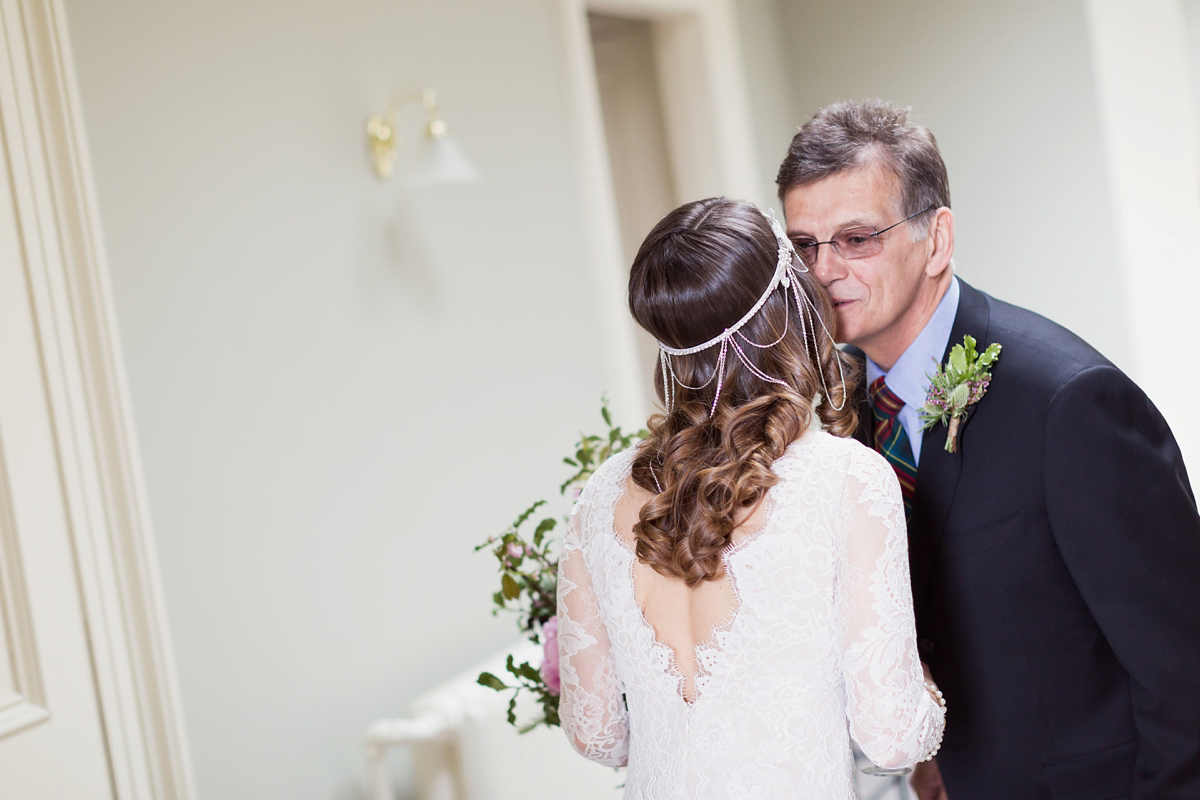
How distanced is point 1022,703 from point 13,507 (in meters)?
1.64

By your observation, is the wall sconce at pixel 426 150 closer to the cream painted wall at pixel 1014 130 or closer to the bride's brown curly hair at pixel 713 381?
the bride's brown curly hair at pixel 713 381

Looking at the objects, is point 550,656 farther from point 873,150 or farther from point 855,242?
point 873,150

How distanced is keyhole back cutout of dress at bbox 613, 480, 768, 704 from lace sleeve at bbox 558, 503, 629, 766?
11cm

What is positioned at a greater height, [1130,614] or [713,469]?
[713,469]

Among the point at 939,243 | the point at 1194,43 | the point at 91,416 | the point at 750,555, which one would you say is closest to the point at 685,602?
the point at 750,555

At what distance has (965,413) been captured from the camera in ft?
5.13

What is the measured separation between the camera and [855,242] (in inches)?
65.3

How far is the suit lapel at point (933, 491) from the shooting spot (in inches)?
62.2

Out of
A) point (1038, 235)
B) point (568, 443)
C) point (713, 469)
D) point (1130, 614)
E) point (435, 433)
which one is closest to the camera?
point (713, 469)

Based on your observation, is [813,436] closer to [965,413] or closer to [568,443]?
[965,413]

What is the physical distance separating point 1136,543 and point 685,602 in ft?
2.01

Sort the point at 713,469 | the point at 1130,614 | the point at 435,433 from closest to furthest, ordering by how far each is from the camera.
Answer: the point at 713,469
the point at 1130,614
the point at 435,433

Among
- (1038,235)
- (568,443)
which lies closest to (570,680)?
(568,443)

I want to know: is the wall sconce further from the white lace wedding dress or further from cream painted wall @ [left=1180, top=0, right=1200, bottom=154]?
cream painted wall @ [left=1180, top=0, right=1200, bottom=154]
